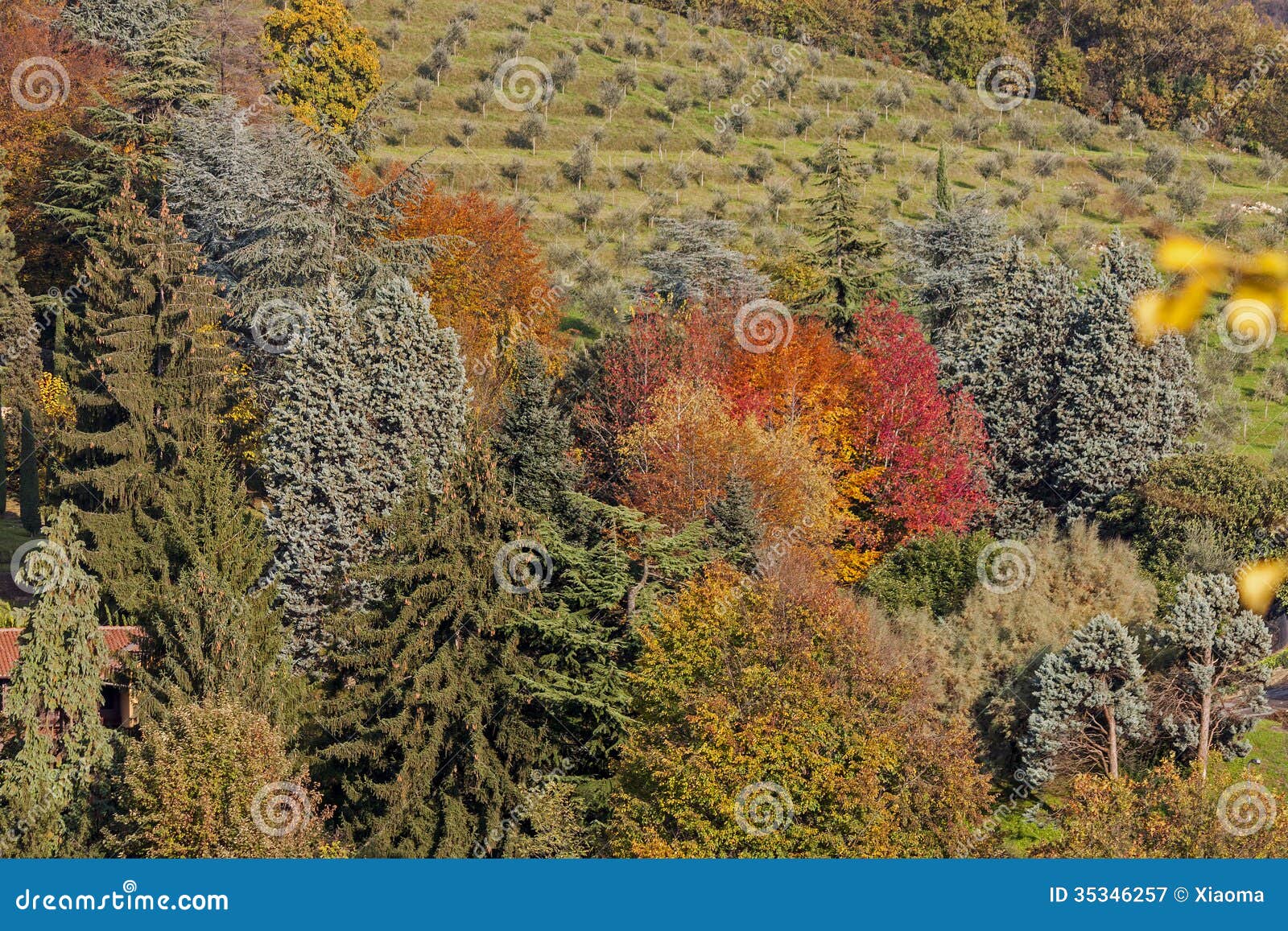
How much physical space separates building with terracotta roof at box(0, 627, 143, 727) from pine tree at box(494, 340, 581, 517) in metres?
11.1

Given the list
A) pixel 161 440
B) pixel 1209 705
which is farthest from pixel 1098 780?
pixel 161 440

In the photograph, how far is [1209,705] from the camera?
1383 inches

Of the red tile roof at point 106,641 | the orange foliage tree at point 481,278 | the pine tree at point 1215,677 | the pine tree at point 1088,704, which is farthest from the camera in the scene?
the orange foliage tree at point 481,278

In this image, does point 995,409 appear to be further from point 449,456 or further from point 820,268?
point 449,456

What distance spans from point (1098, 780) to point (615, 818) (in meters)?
10.1

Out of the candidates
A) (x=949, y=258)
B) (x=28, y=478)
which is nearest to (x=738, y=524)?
(x=949, y=258)

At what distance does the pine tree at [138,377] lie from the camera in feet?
147

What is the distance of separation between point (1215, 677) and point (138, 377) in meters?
33.4
